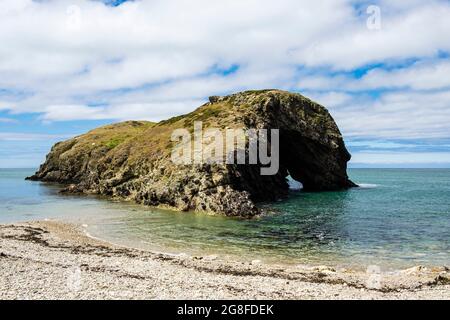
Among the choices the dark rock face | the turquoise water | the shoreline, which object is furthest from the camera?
the dark rock face

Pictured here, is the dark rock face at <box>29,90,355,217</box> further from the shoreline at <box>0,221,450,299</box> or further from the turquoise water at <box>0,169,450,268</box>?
the shoreline at <box>0,221,450,299</box>

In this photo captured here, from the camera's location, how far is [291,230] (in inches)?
1797

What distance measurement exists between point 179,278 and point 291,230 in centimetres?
2343

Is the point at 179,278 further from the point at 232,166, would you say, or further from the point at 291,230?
the point at 232,166

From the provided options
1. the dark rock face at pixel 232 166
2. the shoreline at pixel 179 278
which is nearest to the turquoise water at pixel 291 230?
the shoreline at pixel 179 278

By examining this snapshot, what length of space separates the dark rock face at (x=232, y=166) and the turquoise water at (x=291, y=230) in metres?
4.54

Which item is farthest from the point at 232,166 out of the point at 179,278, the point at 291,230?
the point at 179,278

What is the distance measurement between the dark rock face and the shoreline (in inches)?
1061

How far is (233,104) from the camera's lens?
309ft

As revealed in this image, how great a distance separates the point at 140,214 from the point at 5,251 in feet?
89.2

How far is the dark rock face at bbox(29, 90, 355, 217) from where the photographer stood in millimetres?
64500

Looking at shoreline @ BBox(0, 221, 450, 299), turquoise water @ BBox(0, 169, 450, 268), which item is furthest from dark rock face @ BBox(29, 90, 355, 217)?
shoreline @ BBox(0, 221, 450, 299)
